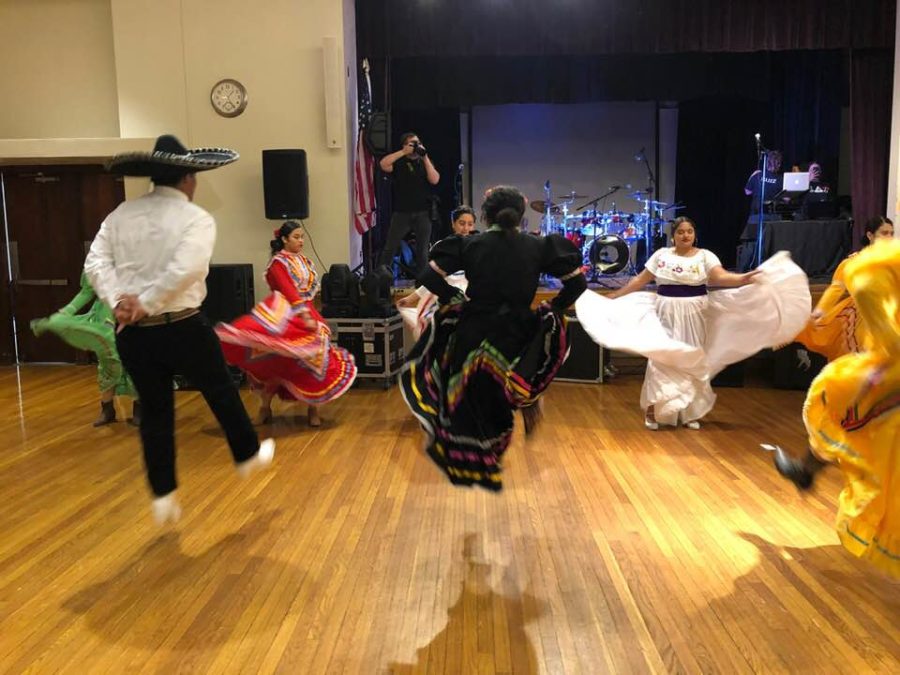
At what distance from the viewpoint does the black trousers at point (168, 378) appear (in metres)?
2.91

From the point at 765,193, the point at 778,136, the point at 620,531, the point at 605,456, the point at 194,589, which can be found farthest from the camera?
the point at 778,136

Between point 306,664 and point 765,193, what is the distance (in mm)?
8079

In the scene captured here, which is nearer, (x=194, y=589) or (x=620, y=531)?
(x=194, y=589)

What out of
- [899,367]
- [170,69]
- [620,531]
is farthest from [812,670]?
[170,69]

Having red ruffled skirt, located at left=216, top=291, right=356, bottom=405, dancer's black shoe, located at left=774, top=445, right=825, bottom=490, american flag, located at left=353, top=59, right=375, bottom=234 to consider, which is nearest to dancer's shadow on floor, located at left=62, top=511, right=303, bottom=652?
red ruffled skirt, located at left=216, top=291, right=356, bottom=405

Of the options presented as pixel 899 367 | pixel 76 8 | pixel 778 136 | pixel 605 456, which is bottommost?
pixel 605 456

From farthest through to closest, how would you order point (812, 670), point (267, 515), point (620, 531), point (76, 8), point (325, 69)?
point (76, 8)
point (325, 69)
point (267, 515)
point (620, 531)
point (812, 670)

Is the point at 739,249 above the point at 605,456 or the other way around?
above

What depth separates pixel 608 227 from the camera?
362 inches

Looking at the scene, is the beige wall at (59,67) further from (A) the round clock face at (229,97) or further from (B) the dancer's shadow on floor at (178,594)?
(B) the dancer's shadow on floor at (178,594)

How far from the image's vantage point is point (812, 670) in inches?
90.0

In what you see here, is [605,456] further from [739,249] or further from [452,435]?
[739,249]

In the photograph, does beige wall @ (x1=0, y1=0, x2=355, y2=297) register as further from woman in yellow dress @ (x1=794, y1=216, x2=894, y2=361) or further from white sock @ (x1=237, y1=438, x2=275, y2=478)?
white sock @ (x1=237, y1=438, x2=275, y2=478)

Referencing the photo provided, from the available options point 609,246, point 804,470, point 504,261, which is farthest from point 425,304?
point 609,246
